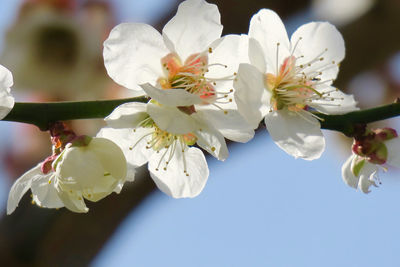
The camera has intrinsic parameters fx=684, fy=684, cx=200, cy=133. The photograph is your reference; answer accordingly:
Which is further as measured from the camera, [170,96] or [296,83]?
[296,83]

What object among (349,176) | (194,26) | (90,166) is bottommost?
(349,176)

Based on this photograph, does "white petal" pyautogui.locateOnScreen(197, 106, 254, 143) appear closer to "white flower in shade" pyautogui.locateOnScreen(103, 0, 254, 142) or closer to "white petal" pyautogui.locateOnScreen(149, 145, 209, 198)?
"white flower in shade" pyautogui.locateOnScreen(103, 0, 254, 142)

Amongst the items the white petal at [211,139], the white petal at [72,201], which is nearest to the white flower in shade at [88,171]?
the white petal at [72,201]

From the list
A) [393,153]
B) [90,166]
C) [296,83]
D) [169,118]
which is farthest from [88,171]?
[393,153]

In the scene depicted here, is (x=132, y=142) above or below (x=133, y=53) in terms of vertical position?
below

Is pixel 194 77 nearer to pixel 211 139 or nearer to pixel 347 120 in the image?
pixel 211 139

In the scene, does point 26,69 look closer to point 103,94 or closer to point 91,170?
point 103,94
